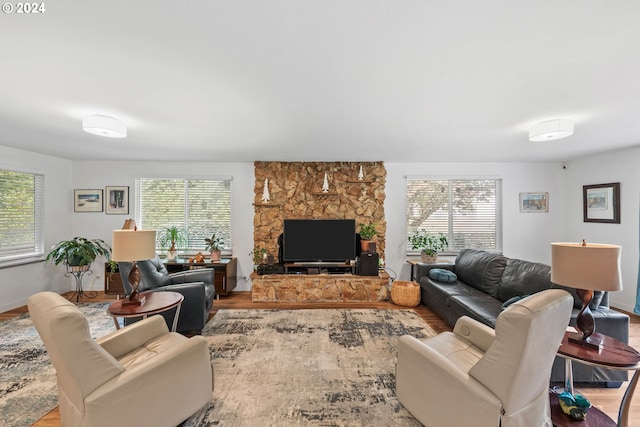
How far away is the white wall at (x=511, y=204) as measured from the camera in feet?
16.6

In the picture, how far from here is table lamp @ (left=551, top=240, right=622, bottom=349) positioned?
1.67m

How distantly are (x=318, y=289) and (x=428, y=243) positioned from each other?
221 cm

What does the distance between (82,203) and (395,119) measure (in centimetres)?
565

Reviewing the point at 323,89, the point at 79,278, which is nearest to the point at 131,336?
the point at 323,89

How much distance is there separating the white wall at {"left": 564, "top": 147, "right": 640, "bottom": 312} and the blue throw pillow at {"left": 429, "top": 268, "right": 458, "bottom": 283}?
251 cm

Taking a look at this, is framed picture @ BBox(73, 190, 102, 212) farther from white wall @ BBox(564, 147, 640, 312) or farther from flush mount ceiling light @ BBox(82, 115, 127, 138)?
white wall @ BBox(564, 147, 640, 312)

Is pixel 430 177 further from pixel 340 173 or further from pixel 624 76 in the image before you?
pixel 624 76

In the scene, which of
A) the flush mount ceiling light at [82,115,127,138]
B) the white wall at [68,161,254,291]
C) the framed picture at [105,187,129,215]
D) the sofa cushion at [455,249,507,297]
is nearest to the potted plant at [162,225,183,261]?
the white wall at [68,161,254,291]

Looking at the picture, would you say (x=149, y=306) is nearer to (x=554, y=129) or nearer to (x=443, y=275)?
(x=443, y=275)

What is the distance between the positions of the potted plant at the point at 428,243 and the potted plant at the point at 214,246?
11.6 ft

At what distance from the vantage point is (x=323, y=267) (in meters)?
4.73

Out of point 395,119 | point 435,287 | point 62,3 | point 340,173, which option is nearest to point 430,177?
point 340,173

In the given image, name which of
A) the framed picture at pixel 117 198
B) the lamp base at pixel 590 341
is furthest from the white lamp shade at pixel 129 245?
the lamp base at pixel 590 341

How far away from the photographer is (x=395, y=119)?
2.70 m
